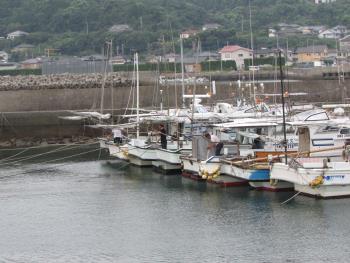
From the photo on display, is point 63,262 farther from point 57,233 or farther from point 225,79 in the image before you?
point 225,79

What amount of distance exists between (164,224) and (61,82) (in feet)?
129

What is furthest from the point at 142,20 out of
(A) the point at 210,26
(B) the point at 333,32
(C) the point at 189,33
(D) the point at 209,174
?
(D) the point at 209,174

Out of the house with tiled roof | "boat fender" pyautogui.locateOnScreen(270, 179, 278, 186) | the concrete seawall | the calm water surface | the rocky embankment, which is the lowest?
the calm water surface

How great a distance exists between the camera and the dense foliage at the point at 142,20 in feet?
357

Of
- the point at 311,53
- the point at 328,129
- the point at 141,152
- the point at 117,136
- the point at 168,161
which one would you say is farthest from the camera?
the point at 311,53

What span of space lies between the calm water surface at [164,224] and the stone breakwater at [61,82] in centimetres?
2404

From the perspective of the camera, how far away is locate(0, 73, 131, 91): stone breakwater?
201 ft

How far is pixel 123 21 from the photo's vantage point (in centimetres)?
11856

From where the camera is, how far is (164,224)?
26.6 meters

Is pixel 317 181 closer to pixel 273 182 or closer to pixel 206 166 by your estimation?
pixel 273 182

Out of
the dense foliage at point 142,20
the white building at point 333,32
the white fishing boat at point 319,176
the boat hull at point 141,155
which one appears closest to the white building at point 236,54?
the dense foliage at point 142,20

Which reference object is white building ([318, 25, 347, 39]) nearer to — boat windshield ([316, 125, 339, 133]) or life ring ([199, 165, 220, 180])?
boat windshield ([316, 125, 339, 133])

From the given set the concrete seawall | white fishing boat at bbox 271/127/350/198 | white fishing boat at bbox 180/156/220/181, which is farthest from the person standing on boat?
white fishing boat at bbox 271/127/350/198

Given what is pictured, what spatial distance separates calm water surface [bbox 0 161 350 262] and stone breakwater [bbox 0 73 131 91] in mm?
24035
